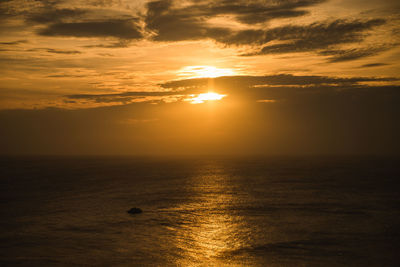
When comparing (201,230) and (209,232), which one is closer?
(209,232)

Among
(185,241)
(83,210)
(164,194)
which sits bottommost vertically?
(164,194)

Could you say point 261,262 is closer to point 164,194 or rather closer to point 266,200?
point 266,200

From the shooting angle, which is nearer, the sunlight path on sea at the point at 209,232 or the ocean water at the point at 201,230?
the ocean water at the point at 201,230

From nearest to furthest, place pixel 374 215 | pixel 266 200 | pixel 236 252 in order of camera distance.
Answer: pixel 236 252 < pixel 374 215 < pixel 266 200

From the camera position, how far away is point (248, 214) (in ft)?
195

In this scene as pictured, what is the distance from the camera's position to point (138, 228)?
4881 cm

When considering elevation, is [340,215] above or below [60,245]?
below

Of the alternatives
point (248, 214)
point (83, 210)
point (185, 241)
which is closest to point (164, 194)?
point (83, 210)

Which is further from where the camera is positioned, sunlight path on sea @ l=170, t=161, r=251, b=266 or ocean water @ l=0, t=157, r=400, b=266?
sunlight path on sea @ l=170, t=161, r=251, b=266

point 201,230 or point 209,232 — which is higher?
point 209,232

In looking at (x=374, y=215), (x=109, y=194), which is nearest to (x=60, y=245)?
(x=109, y=194)

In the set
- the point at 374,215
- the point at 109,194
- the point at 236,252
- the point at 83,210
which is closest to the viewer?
the point at 236,252

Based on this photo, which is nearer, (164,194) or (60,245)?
(60,245)

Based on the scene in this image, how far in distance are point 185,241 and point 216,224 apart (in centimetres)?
1086
